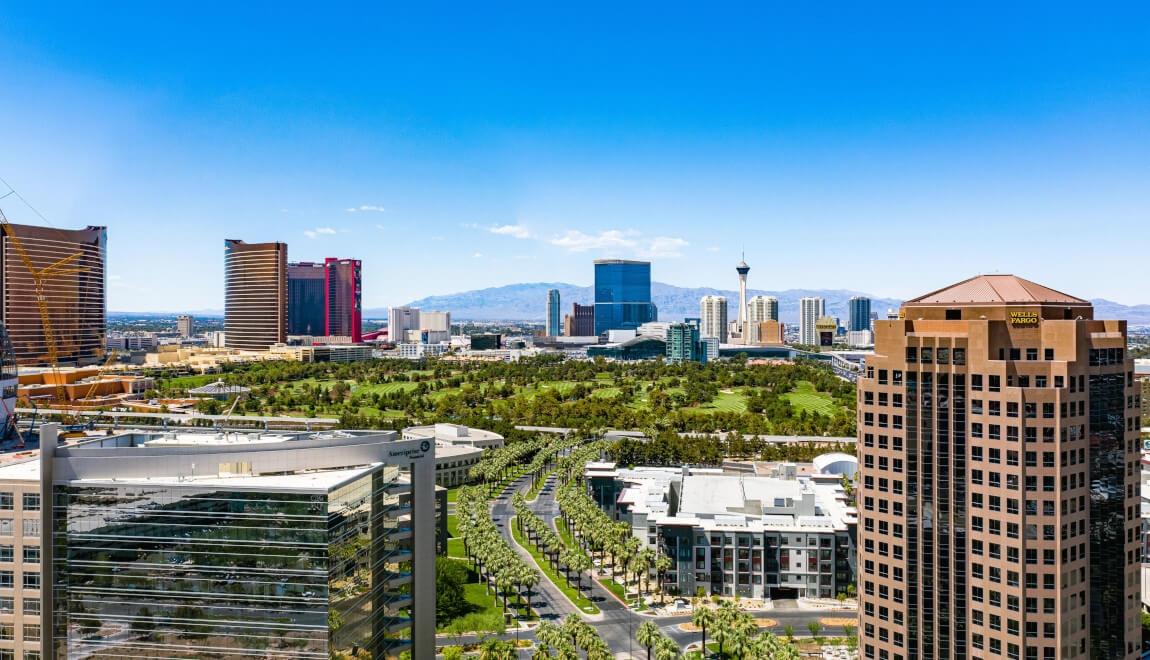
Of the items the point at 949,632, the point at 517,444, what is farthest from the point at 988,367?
Result: the point at 517,444

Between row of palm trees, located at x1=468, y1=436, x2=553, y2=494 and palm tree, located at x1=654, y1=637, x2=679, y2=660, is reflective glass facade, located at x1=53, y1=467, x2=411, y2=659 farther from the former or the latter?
row of palm trees, located at x1=468, y1=436, x2=553, y2=494

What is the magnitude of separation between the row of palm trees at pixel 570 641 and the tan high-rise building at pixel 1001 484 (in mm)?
16662

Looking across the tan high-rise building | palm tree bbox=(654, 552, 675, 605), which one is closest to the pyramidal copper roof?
the tan high-rise building

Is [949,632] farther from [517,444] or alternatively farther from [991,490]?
[517,444]

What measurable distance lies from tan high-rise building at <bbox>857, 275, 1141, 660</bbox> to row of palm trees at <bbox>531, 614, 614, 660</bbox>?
54.7 ft

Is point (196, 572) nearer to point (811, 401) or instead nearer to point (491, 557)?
point (491, 557)

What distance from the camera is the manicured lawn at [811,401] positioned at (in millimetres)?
170212

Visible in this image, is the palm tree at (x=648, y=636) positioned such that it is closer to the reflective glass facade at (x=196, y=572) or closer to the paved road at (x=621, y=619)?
the paved road at (x=621, y=619)

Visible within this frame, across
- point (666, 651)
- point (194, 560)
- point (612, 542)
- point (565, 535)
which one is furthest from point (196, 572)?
point (565, 535)

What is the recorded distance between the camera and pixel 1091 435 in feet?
149

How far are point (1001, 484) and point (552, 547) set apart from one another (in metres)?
47.6

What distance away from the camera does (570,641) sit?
181 feet

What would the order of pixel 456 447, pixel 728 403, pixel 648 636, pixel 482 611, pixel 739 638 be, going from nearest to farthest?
pixel 739 638
pixel 648 636
pixel 482 611
pixel 456 447
pixel 728 403

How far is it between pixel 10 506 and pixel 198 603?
10.4 metres
